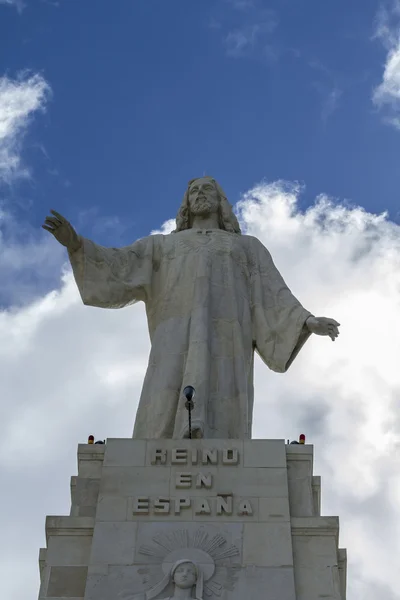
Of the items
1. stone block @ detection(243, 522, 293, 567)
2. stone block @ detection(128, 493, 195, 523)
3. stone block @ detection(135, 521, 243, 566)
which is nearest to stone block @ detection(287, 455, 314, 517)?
stone block @ detection(243, 522, 293, 567)

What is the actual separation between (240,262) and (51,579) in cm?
786

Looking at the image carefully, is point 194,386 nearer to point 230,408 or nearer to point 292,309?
point 230,408

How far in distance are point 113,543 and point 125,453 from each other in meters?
1.76

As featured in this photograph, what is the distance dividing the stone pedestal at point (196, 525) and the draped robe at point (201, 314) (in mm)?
1033

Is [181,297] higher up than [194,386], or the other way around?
[181,297]

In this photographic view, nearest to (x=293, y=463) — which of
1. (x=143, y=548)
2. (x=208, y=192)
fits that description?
(x=143, y=548)

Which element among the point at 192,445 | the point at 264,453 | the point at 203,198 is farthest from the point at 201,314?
the point at 203,198

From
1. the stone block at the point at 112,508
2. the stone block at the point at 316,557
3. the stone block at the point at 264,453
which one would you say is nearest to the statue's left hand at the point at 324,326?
the stone block at the point at 264,453

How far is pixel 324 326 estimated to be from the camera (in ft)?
66.6

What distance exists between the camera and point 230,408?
19047 millimetres

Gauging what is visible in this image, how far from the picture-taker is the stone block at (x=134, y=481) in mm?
16984

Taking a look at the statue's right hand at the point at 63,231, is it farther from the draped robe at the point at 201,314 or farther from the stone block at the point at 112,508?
the stone block at the point at 112,508

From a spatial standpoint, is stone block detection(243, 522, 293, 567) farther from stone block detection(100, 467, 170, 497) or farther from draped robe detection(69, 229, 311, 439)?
draped robe detection(69, 229, 311, 439)

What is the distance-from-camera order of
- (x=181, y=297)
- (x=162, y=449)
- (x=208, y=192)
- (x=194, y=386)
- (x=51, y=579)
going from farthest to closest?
(x=208, y=192) → (x=181, y=297) → (x=194, y=386) → (x=162, y=449) → (x=51, y=579)
